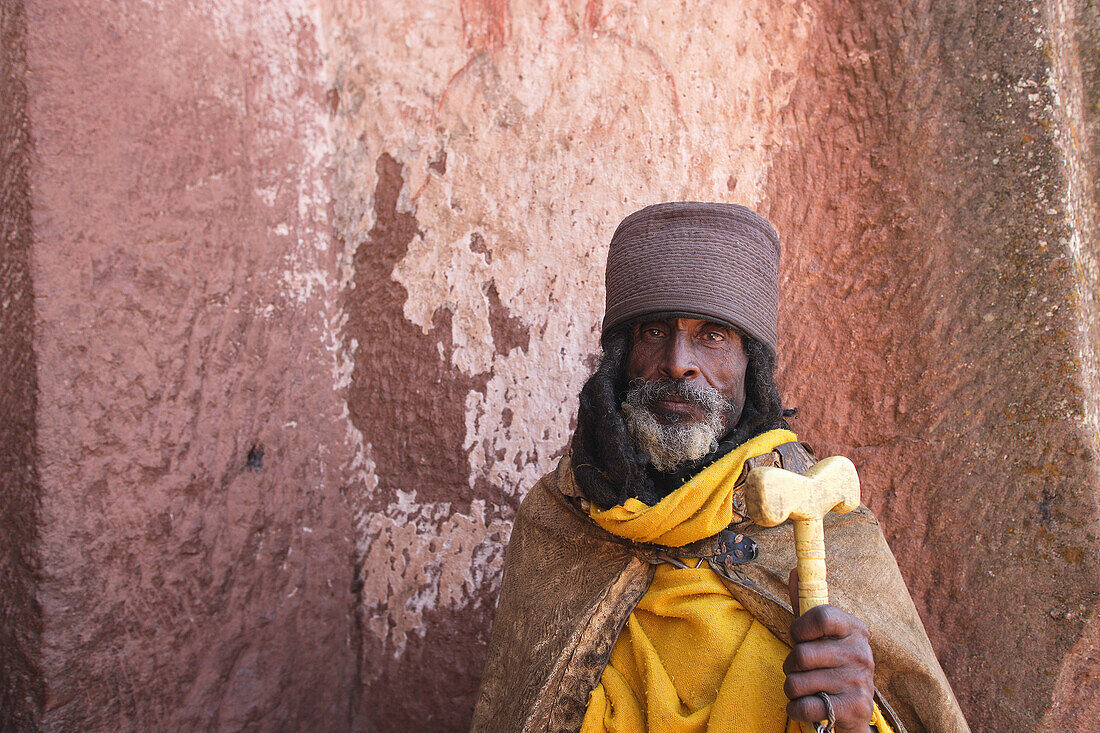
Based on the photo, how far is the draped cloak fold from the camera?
1.55 metres

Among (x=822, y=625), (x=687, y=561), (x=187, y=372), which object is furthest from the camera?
(x=187, y=372)

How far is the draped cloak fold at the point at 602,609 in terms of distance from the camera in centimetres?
155

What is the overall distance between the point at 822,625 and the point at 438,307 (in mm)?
1843

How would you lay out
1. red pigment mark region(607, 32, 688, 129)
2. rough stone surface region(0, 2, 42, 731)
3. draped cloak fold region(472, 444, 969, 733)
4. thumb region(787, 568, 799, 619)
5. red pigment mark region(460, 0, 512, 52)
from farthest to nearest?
red pigment mark region(460, 0, 512, 52), red pigment mark region(607, 32, 688, 129), rough stone surface region(0, 2, 42, 731), draped cloak fold region(472, 444, 969, 733), thumb region(787, 568, 799, 619)

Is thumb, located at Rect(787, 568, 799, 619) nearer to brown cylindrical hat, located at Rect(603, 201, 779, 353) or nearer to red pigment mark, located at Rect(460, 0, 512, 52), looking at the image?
brown cylindrical hat, located at Rect(603, 201, 779, 353)

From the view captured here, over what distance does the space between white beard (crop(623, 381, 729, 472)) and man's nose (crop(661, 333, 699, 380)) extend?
0.03 m

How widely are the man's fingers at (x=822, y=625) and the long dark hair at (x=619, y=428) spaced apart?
533mm

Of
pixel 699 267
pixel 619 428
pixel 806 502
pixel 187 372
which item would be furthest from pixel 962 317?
pixel 187 372

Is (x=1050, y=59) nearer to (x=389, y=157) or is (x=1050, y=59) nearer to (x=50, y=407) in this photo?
(x=389, y=157)

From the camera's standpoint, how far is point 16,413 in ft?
6.86

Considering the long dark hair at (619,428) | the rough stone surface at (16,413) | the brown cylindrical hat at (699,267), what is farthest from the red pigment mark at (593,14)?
the rough stone surface at (16,413)

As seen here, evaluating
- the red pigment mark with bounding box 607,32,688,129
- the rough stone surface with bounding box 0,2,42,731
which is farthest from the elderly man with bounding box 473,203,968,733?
the rough stone surface with bounding box 0,2,42,731

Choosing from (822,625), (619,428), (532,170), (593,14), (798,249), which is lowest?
(822,625)

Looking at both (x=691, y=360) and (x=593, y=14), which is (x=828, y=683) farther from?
(x=593, y=14)
